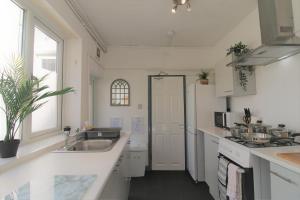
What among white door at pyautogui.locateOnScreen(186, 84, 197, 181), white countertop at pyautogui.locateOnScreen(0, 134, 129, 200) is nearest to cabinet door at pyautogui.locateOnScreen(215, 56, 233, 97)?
white door at pyautogui.locateOnScreen(186, 84, 197, 181)

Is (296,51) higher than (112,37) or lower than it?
lower

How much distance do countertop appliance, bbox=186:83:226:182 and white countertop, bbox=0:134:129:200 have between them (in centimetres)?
199

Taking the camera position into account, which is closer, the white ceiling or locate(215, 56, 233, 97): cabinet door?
the white ceiling

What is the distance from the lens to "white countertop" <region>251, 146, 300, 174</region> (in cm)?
124

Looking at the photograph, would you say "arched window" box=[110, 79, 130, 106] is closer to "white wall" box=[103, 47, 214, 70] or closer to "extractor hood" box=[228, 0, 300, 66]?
"white wall" box=[103, 47, 214, 70]

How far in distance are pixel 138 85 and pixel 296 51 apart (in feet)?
9.12

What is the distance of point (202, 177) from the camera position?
3211mm

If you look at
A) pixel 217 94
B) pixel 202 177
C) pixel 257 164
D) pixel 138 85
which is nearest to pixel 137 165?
pixel 202 177

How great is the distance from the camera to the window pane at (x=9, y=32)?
1566 mm

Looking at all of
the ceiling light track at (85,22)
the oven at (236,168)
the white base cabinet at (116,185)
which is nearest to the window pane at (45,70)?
the ceiling light track at (85,22)

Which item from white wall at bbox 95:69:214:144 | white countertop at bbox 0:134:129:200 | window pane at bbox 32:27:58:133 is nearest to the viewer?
white countertop at bbox 0:134:129:200

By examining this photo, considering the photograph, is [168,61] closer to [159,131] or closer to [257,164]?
[159,131]

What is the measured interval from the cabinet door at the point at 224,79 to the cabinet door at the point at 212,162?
2.50 ft

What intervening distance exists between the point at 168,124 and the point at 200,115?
85cm
